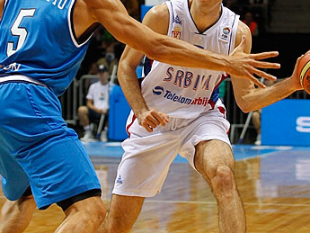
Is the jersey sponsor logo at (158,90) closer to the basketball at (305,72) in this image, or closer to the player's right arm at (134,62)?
the player's right arm at (134,62)

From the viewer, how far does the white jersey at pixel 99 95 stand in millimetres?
15250

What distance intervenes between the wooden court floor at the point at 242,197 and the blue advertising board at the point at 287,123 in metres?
1.97

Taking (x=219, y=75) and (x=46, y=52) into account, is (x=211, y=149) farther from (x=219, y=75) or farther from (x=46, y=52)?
(x=46, y=52)

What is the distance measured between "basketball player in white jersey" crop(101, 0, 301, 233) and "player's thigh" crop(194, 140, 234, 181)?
0.02m

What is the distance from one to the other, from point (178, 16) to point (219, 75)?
0.55m

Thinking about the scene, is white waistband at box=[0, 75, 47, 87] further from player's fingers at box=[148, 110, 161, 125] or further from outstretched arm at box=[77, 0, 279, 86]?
player's fingers at box=[148, 110, 161, 125]

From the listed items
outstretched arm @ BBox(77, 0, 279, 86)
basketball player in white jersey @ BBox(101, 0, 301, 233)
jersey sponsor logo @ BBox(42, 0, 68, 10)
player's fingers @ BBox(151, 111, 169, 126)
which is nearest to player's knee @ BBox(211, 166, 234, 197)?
basketball player in white jersey @ BBox(101, 0, 301, 233)

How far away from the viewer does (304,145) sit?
14.3m

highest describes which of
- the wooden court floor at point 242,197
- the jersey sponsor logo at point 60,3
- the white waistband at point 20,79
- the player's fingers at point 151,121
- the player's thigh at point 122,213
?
the jersey sponsor logo at point 60,3

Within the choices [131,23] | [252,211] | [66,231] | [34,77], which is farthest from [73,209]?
[252,211]

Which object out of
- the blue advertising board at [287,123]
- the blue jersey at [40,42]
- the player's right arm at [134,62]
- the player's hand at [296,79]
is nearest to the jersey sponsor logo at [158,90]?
the player's right arm at [134,62]

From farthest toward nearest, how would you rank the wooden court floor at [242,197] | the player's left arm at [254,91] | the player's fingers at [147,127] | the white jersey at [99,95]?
the white jersey at [99,95] < the wooden court floor at [242,197] < the player's left arm at [254,91] < the player's fingers at [147,127]

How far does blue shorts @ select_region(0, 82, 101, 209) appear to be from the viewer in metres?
3.84

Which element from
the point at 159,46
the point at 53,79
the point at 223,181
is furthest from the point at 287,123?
the point at 53,79
